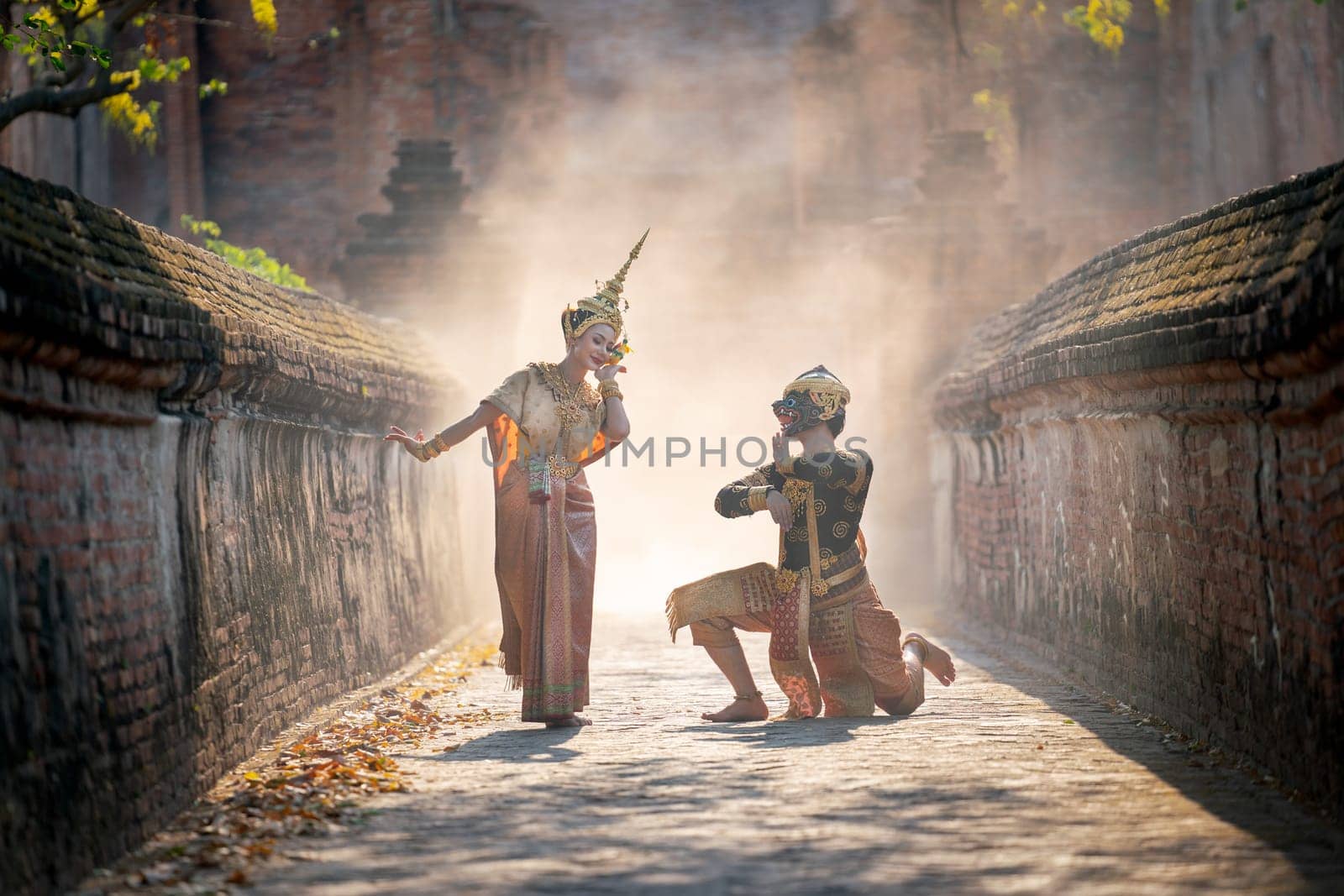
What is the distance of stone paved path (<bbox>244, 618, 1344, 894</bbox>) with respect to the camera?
4.48 meters

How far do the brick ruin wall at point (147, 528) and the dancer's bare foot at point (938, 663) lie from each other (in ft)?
9.32

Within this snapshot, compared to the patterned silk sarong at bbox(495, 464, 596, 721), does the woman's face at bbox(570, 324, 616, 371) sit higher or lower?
higher

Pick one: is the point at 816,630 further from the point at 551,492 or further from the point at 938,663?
the point at 551,492

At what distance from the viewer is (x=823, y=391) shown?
792 centimetres

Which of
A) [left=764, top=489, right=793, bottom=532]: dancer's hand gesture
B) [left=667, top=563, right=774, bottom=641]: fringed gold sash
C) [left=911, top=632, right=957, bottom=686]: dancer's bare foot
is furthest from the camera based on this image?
[left=911, top=632, right=957, bottom=686]: dancer's bare foot

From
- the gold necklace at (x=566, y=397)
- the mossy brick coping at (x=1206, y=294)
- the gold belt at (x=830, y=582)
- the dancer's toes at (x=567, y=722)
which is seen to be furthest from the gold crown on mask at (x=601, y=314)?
the mossy brick coping at (x=1206, y=294)

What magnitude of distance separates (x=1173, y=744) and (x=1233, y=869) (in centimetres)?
217

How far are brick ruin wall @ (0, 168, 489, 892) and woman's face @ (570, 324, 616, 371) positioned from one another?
1.33 m

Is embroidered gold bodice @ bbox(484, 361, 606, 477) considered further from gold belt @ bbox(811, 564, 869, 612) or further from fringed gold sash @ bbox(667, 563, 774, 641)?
gold belt @ bbox(811, 564, 869, 612)

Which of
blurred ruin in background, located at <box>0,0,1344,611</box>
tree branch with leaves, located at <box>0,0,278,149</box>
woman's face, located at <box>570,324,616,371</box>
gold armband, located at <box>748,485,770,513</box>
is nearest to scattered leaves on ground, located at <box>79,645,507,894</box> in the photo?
gold armband, located at <box>748,485,770,513</box>

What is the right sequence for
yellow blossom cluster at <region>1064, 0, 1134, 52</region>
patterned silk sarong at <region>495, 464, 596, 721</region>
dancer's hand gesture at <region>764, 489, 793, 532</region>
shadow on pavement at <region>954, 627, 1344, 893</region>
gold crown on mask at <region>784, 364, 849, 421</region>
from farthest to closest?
yellow blossom cluster at <region>1064, 0, 1134, 52</region> → gold crown on mask at <region>784, 364, 849, 421</region> → dancer's hand gesture at <region>764, 489, 793, 532</region> → patterned silk sarong at <region>495, 464, 596, 721</region> → shadow on pavement at <region>954, 627, 1344, 893</region>

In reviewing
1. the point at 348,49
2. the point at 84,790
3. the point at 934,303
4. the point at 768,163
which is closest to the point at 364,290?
the point at 934,303

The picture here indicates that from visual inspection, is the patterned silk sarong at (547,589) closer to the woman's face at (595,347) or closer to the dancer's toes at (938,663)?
the woman's face at (595,347)

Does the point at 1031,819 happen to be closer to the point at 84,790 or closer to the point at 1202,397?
the point at 1202,397
